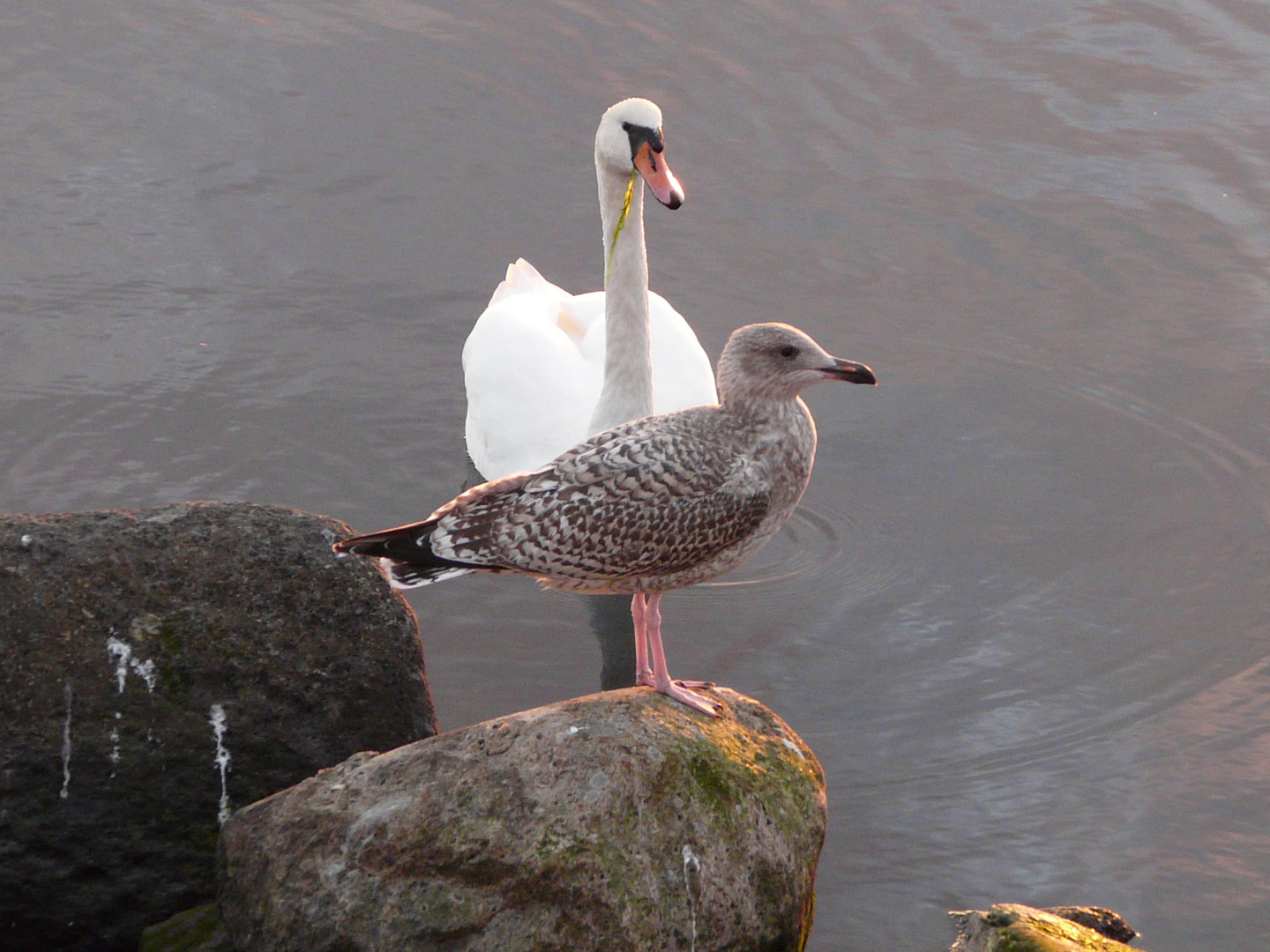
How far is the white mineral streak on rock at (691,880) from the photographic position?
13.6 feet

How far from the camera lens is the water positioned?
588 cm

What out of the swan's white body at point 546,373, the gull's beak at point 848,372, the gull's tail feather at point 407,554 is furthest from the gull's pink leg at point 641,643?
the swan's white body at point 546,373

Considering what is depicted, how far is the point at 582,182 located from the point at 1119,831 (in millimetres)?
5972

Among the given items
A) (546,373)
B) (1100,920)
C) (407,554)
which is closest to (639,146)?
(546,373)

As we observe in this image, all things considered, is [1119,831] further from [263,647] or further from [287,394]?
[287,394]

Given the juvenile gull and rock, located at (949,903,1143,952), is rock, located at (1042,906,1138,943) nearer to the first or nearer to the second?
rock, located at (949,903,1143,952)

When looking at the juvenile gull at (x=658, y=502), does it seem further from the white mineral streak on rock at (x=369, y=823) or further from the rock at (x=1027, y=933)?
the rock at (x=1027, y=933)

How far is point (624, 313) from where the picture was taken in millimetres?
6789

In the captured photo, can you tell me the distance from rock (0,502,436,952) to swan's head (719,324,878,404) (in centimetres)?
132

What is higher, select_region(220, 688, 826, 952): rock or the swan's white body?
the swan's white body

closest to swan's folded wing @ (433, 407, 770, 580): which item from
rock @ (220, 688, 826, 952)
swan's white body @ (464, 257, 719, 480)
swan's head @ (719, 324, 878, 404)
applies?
swan's head @ (719, 324, 878, 404)

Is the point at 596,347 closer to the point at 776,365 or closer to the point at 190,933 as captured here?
the point at 776,365

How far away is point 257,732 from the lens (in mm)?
4641

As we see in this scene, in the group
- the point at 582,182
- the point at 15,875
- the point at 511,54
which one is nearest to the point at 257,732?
the point at 15,875
